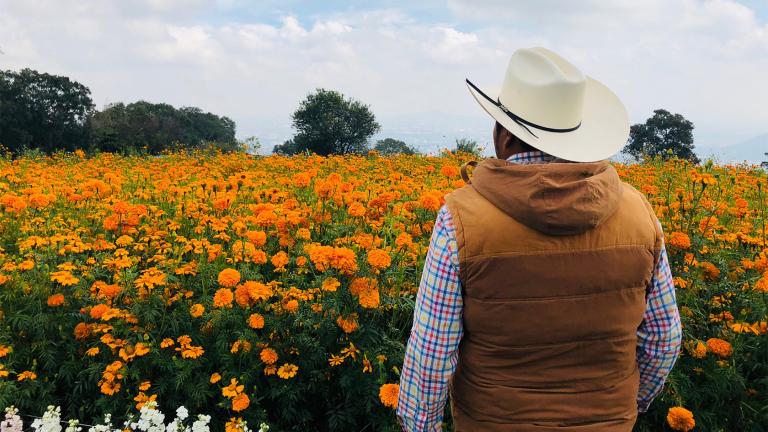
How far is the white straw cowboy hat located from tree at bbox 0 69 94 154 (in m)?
39.8

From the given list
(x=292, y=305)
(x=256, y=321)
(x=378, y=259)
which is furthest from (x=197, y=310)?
(x=378, y=259)

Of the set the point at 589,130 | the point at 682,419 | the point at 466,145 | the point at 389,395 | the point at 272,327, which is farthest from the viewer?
the point at 466,145

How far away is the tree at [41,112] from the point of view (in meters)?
34.2

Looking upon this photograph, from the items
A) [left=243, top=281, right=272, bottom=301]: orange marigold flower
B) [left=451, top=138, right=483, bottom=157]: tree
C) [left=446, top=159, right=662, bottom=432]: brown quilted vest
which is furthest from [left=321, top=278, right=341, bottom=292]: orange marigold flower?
[left=451, top=138, right=483, bottom=157]: tree

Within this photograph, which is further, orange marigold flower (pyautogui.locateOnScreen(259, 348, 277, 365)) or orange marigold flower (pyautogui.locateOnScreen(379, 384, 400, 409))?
orange marigold flower (pyautogui.locateOnScreen(259, 348, 277, 365))

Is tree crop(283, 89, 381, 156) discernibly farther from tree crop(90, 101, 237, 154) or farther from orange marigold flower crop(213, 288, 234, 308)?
orange marigold flower crop(213, 288, 234, 308)

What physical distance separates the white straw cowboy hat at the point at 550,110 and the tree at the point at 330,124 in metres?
36.6

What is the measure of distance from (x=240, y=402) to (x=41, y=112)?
1628 inches

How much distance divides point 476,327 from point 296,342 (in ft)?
3.97

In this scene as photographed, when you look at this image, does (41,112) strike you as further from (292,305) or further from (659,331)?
(659,331)

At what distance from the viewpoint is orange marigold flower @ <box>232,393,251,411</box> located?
2.06m

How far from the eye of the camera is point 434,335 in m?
1.29

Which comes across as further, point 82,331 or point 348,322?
point 82,331

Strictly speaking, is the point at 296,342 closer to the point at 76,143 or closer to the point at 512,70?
the point at 512,70
